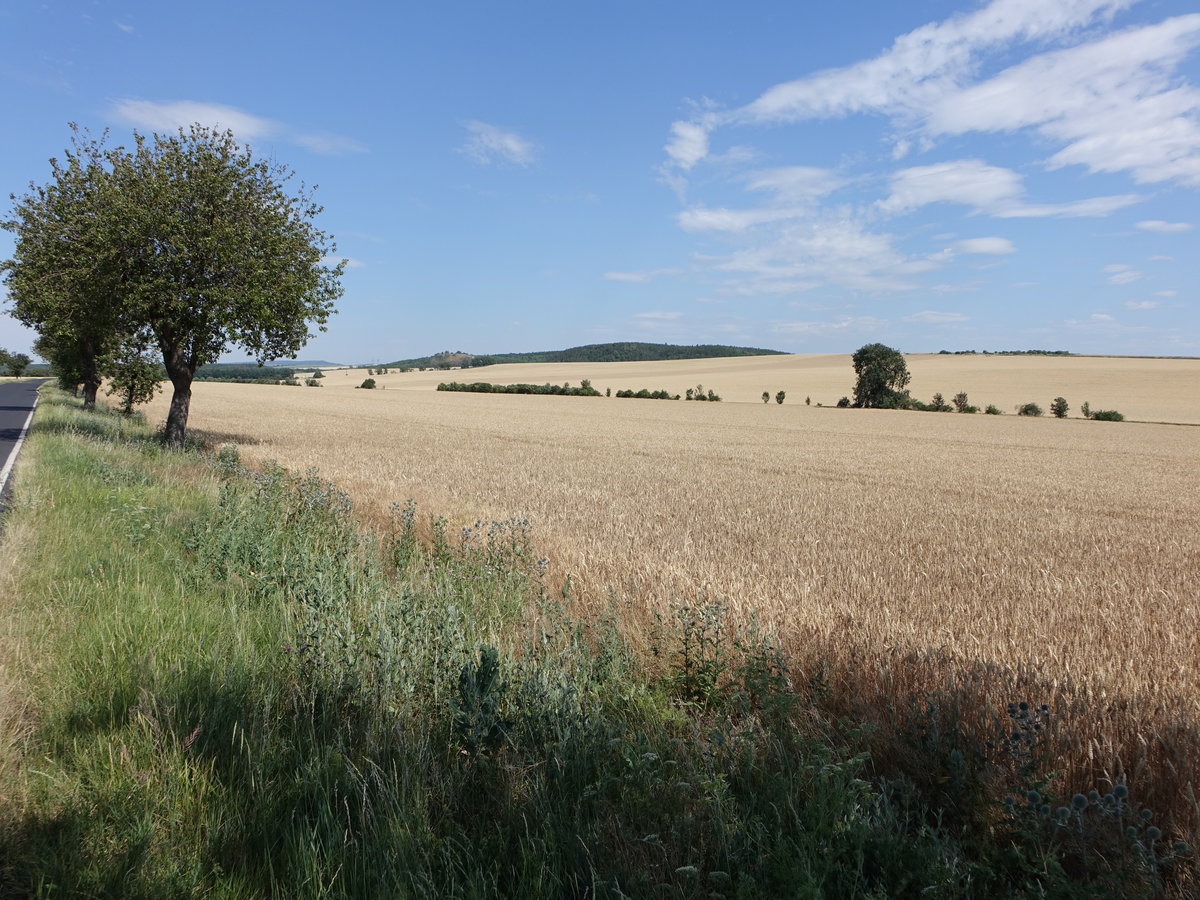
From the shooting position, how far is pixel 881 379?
8250cm

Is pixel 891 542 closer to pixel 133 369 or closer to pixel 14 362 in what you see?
pixel 133 369

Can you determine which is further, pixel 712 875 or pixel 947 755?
pixel 947 755

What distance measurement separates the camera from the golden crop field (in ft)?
14.5

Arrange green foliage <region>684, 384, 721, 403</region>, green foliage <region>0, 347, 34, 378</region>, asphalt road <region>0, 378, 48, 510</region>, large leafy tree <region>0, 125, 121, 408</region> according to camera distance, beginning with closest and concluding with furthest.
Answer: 1. asphalt road <region>0, 378, 48, 510</region>
2. large leafy tree <region>0, 125, 121, 408</region>
3. green foliage <region>684, 384, 721, 403</region>
4. green foliage <region>0, 347, 34, 378</region>

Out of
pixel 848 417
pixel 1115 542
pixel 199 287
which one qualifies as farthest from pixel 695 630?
pixel 848 417

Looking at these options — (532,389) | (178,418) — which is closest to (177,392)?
(178,418)

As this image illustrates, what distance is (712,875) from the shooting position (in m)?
2.54

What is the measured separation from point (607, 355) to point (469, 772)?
178643mm

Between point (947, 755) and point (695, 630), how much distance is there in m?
2.02

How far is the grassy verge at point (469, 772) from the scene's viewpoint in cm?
272

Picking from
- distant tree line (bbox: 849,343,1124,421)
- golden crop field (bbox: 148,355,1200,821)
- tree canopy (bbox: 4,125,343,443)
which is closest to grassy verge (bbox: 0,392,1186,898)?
golden crop field (bbox: 148,355,1200,821)

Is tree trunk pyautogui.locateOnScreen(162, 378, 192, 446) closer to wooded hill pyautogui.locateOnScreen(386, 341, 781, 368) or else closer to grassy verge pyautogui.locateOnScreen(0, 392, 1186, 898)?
grassy verge pyautogui.locateOnScreen(0, 392, 1186, 898)

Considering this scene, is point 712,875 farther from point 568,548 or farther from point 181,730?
point 568,548

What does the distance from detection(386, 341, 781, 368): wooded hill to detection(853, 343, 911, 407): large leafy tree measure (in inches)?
3163
